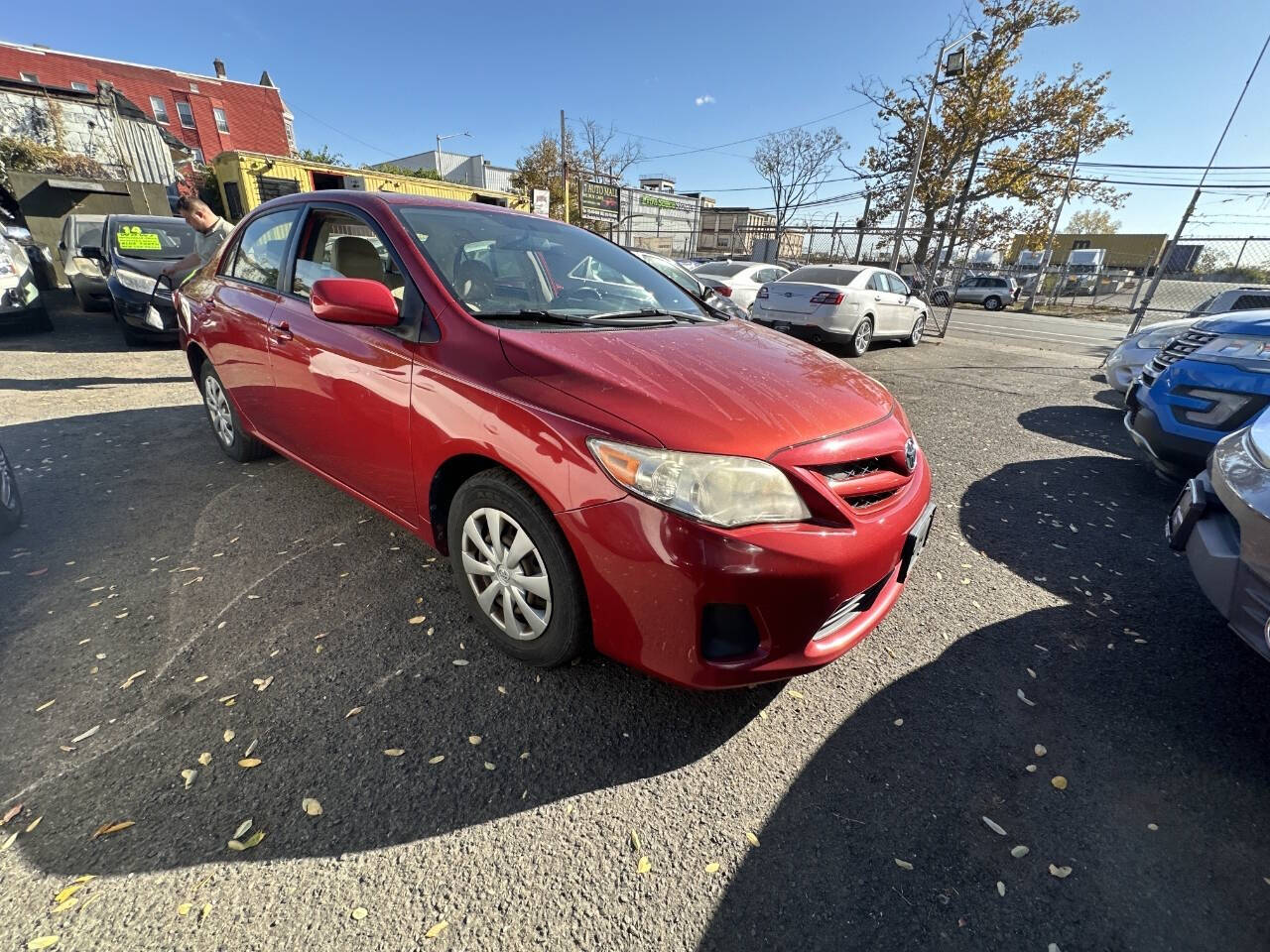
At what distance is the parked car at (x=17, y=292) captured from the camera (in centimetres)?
682

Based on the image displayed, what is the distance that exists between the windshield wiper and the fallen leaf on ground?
5.98 ft

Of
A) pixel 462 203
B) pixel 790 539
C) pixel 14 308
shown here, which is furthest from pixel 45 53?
pixel 790 539

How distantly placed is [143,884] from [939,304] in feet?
86.2

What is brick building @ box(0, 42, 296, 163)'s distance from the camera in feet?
102

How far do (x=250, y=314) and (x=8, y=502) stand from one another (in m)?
1.48

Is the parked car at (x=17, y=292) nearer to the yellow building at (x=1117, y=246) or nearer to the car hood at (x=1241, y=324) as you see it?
the car hood at (x=1241, y=324)

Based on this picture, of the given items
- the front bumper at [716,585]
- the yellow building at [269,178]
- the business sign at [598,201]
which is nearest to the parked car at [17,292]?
the yellow building at [269,178]

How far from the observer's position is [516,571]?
1.96 meters

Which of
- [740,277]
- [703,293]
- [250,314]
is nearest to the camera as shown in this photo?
[250,314]

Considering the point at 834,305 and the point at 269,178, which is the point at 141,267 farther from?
the point at 269,178

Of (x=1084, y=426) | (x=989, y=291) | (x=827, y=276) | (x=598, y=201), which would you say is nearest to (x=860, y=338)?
(x=827, y=276)

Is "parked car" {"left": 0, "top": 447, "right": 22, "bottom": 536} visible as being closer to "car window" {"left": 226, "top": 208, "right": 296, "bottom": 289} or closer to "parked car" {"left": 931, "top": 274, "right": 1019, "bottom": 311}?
"car window" {"left": 226, "top": 208, "right": 296, "bottom": 289}

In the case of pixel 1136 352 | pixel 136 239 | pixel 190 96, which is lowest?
pixel 1136 352

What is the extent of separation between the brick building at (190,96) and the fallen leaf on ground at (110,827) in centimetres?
4207
